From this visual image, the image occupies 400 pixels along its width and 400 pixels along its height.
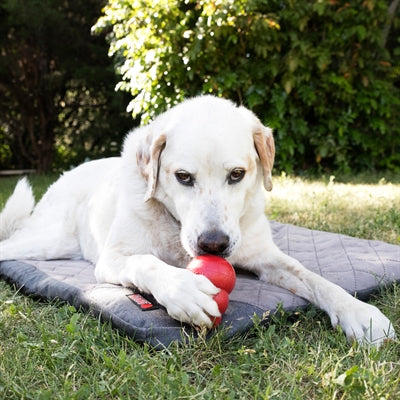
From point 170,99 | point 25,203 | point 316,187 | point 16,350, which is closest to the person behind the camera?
point 16,350

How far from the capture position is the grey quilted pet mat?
2141mm

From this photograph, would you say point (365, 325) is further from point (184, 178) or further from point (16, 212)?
point (16, 212)

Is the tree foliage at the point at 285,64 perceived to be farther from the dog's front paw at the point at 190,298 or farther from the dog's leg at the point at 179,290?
the dog's front paw at the point at 190,298

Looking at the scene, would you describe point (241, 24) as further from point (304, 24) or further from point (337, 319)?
point (337, 319)

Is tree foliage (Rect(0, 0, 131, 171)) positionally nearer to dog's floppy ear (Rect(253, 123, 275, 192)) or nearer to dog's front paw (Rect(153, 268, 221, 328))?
dog's floppy ear (Rect(253, 123, 275, 192))

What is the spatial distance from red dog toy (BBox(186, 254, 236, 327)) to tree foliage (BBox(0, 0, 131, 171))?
7.79 meters

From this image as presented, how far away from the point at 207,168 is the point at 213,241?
37 cm

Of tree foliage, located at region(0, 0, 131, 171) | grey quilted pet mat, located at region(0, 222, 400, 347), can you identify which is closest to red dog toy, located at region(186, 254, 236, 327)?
grey quilted pet mat, located at region(0, 222, 400, 347)

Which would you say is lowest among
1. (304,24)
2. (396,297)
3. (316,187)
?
(316,187)

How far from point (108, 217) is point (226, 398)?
1692 millimetres

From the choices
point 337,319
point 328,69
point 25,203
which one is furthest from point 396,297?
point 328,69

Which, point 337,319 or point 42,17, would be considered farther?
point 42,17

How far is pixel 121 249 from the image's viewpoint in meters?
2.69

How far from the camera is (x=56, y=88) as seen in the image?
10.3 m
